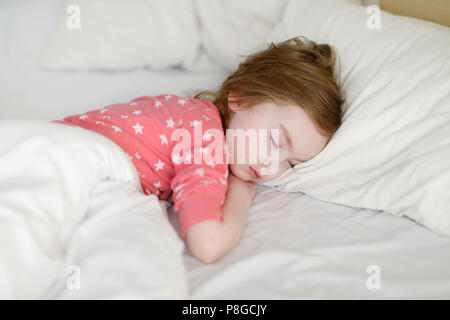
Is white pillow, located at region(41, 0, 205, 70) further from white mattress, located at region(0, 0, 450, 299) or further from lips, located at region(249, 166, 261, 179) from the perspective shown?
lips, located at region(249, 166, 261, 179)

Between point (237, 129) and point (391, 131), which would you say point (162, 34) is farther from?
point (391, 131)

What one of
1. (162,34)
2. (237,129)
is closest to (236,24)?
(162,34)

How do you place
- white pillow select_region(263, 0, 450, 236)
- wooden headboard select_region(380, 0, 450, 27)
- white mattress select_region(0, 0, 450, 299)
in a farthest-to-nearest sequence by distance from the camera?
wooden headboard select_region(380, 0, 450, 27) < white pillow select_region(263, 0, 450, 236) < white mattress select_region(0, 0, 450, 299)

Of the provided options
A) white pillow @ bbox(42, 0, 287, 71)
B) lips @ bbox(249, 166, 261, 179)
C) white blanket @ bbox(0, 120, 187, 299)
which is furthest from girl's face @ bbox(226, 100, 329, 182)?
white pillow @ bbox(42, 0, 287, 71)

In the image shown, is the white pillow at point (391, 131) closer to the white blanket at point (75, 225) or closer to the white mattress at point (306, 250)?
the white mattress at point (306, 250)

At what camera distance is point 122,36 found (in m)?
1.30

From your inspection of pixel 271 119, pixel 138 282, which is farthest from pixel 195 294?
pixel 271 119

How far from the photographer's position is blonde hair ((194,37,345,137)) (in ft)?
3.38

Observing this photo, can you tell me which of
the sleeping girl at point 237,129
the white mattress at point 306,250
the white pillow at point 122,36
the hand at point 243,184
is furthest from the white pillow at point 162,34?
the hand at point 243,184

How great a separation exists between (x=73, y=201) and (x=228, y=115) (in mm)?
543

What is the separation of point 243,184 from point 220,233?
22 cm

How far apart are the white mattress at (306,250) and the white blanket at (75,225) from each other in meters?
0.12

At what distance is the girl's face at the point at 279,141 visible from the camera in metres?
0.99

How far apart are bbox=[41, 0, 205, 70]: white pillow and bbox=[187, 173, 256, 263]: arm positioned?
0.64 m
